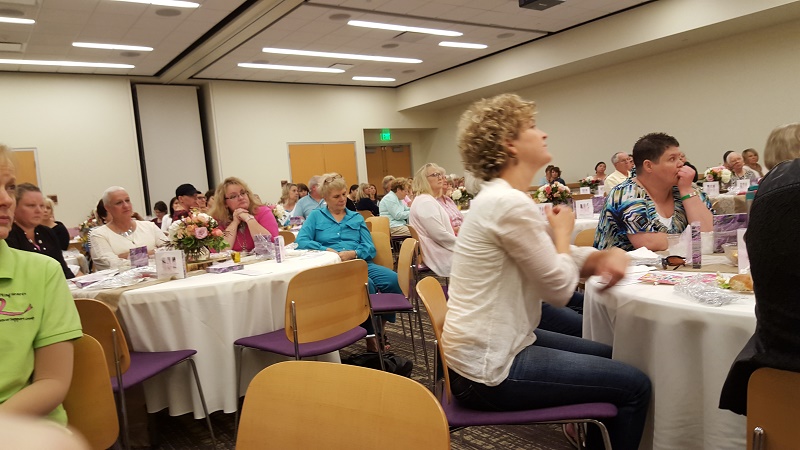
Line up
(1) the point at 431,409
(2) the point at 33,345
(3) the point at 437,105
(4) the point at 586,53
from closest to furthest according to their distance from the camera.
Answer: (1) the point at 431,409 < (2) the point at 33,345 < (4) the point at 586,53 < (3) the point at 437,105

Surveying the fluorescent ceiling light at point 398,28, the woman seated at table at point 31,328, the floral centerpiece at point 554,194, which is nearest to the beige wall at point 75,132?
the fluorescent ceiling light at point 398,28

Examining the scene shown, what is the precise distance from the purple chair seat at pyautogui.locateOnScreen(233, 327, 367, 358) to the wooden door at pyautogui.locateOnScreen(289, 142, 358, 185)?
1030 cm

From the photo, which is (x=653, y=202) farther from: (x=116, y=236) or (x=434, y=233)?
(x=116, y=236)

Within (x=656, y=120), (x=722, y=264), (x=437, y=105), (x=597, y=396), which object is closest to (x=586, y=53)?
(x=656, y=120)

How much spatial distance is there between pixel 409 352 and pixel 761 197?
346 centimetres

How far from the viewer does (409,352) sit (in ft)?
14.3

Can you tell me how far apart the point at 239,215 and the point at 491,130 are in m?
2.79

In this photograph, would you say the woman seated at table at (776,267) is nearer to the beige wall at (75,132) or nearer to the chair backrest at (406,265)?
the chair backrest at (406,265)

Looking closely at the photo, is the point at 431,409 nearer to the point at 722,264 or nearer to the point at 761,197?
the point at 761,197

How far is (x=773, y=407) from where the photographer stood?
1.23m

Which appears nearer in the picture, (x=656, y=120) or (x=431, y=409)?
(x=431, y=409)

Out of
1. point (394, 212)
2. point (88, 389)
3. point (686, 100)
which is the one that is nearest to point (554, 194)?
point (394, 212)

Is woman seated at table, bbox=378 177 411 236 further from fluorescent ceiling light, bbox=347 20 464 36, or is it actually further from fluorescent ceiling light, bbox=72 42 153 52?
fluorescent ceiling light, bbox=72 42 153 52

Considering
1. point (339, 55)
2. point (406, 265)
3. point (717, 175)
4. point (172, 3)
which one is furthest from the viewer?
point (339, 55)
